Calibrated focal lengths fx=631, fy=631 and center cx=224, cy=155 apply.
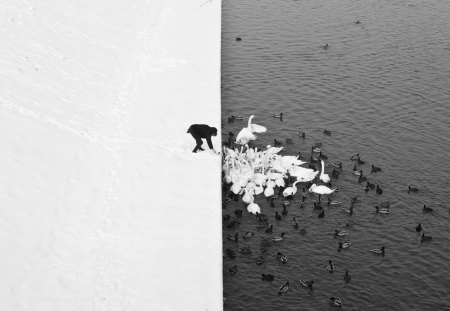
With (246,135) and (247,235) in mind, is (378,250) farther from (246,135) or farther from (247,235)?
(246,135)

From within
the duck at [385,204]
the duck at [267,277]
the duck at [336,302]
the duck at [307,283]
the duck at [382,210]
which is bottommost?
the duck at [336,302]

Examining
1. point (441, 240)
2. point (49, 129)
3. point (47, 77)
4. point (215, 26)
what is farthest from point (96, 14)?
point (441, 240)

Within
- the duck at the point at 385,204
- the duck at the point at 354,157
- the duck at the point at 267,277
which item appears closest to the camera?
the duck at the point at 267,277

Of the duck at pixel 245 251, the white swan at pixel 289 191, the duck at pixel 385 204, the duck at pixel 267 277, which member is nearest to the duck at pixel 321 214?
the white swan at pixel 289 191

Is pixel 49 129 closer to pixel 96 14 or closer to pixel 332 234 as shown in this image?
pixel 332 234

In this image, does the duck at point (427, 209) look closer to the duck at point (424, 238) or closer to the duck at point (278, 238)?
the duck at point (424, 238)
